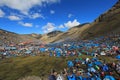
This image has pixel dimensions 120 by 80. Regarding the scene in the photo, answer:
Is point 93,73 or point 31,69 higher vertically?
point 31,69

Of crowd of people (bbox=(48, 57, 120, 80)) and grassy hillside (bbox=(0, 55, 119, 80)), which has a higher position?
grassy hillside (bbox=(0, 55, 119, 80))

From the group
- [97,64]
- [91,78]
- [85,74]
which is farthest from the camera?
[97,64]

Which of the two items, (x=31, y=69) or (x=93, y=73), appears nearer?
(x=93, y=73)

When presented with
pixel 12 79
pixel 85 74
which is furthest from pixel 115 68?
pixel 12 79

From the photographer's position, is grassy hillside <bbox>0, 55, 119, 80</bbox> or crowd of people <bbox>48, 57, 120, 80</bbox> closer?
crowd of people <bbox>48, 57, 120, 80</bbox>

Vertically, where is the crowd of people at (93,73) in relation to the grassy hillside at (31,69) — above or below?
below

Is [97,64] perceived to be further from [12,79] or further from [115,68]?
[12,79]

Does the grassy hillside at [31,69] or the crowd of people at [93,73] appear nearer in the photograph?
the crowd of people at [93,73]

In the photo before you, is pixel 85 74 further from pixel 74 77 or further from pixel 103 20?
pixel 103 20

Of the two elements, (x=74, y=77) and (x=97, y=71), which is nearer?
(x=74, y=77)

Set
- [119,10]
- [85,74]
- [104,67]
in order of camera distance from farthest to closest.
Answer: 1. [119,10]
2. [104,67]
3. [85,74]

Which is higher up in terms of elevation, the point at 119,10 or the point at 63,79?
the point at 119,10
